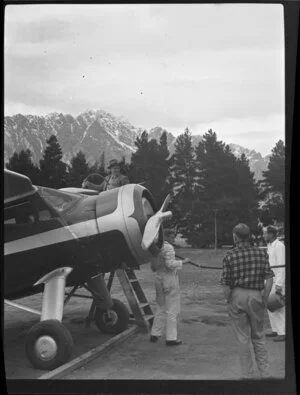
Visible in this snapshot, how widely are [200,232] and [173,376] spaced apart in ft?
3.63

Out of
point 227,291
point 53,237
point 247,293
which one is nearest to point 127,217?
point 53,237

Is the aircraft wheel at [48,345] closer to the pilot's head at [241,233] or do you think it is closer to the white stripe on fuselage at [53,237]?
the white stripe on fuselage at [53,237]

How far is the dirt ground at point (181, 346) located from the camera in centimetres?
407

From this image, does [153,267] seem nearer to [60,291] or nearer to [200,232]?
[200,232]

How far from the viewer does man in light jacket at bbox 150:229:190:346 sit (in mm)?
4246

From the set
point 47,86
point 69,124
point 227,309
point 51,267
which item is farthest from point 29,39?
point 227,309

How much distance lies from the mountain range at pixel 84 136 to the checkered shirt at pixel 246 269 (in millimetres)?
638

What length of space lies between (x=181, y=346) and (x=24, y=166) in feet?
5.95

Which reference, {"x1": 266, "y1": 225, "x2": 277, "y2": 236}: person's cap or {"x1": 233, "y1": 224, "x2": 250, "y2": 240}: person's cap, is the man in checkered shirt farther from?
{"x1": 266, "y1": 225, "x2": 277, "y2": 236}: person's cap

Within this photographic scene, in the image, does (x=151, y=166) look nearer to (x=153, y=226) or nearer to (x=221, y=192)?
(x=153, y=226)

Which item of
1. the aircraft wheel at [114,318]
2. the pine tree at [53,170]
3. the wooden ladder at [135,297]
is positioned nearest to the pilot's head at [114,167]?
the pine tree at [53,170]

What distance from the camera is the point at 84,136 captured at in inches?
169

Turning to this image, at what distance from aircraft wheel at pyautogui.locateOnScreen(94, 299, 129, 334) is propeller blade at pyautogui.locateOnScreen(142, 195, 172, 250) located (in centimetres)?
52

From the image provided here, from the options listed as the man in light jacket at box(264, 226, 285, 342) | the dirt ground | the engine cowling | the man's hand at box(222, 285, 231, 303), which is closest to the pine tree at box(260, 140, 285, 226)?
the man in light jacket at box(264, 226, 285, 342)
